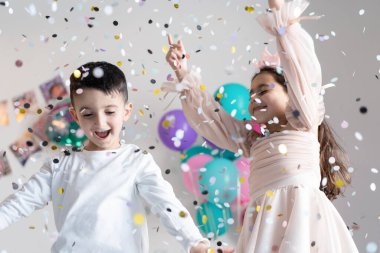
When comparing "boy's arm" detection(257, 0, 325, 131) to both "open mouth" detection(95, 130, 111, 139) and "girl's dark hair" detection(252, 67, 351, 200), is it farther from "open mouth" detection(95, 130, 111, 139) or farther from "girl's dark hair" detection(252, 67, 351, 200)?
"open mouth" detection(95, 130, 111, 139)

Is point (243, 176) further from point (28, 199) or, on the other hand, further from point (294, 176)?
point (28, 199)

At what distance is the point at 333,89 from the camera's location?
10.4 ft

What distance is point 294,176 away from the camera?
2225 millimetres

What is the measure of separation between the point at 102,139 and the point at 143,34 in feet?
4.21

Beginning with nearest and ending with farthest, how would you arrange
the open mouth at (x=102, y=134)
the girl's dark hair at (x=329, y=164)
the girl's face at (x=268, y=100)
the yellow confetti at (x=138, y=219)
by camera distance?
the yellow confetti at (x=138, y=219) → the open mouth at (x=102, y=134) → the girl's face at (x=268, y=100) → the girl's dark hair at (x=329, y=164)

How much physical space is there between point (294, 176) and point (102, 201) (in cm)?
69

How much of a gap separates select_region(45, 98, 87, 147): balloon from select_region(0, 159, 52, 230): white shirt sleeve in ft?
2.36

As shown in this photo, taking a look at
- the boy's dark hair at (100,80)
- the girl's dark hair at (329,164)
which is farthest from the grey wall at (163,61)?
the boy's dark hair at (100,80)

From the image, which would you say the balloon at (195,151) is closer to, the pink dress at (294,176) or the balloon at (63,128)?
the balloon at (63,128)

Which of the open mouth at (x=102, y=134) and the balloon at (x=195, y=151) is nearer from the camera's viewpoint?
the open mouth at (x=102, y=134)

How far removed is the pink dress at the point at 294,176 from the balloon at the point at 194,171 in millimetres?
526

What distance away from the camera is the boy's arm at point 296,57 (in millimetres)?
2197

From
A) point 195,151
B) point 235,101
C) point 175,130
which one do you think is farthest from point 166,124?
point 235,101

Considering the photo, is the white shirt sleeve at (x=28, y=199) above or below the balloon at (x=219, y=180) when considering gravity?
below
